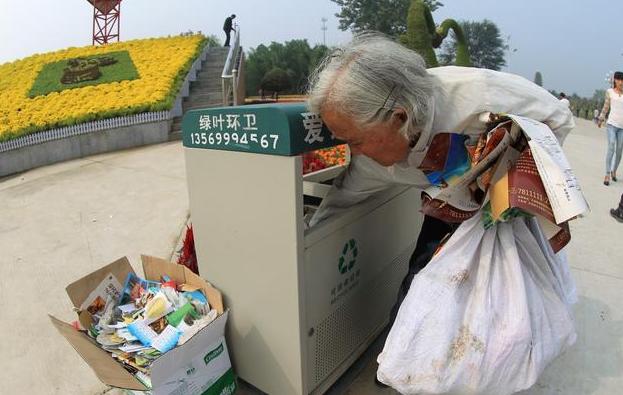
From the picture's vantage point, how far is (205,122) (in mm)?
1727

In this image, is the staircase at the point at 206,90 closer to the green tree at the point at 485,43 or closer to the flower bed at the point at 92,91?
the flower bed at the point at 92,91

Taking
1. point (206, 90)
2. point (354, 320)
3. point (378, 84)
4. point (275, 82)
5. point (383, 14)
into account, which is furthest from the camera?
point (383, 14)

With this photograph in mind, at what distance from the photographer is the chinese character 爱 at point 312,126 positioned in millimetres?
1506

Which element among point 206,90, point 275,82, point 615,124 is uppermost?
point 615,124

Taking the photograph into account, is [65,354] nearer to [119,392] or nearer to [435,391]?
[119,392]

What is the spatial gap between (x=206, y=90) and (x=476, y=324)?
430 inches

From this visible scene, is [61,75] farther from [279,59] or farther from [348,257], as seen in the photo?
[279,59]

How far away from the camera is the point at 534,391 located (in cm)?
192

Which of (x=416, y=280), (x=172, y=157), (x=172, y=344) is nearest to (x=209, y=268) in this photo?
(x=172, y=344)

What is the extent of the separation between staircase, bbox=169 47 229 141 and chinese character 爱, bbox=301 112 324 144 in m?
8.01

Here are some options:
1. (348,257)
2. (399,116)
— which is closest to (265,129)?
(399,116)

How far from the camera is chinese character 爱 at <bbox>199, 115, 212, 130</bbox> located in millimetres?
1709

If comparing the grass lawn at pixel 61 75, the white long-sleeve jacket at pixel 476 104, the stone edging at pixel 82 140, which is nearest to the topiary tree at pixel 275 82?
the grass lawn at pixel 61 75

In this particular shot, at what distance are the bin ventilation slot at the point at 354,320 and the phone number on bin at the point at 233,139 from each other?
74 cm
